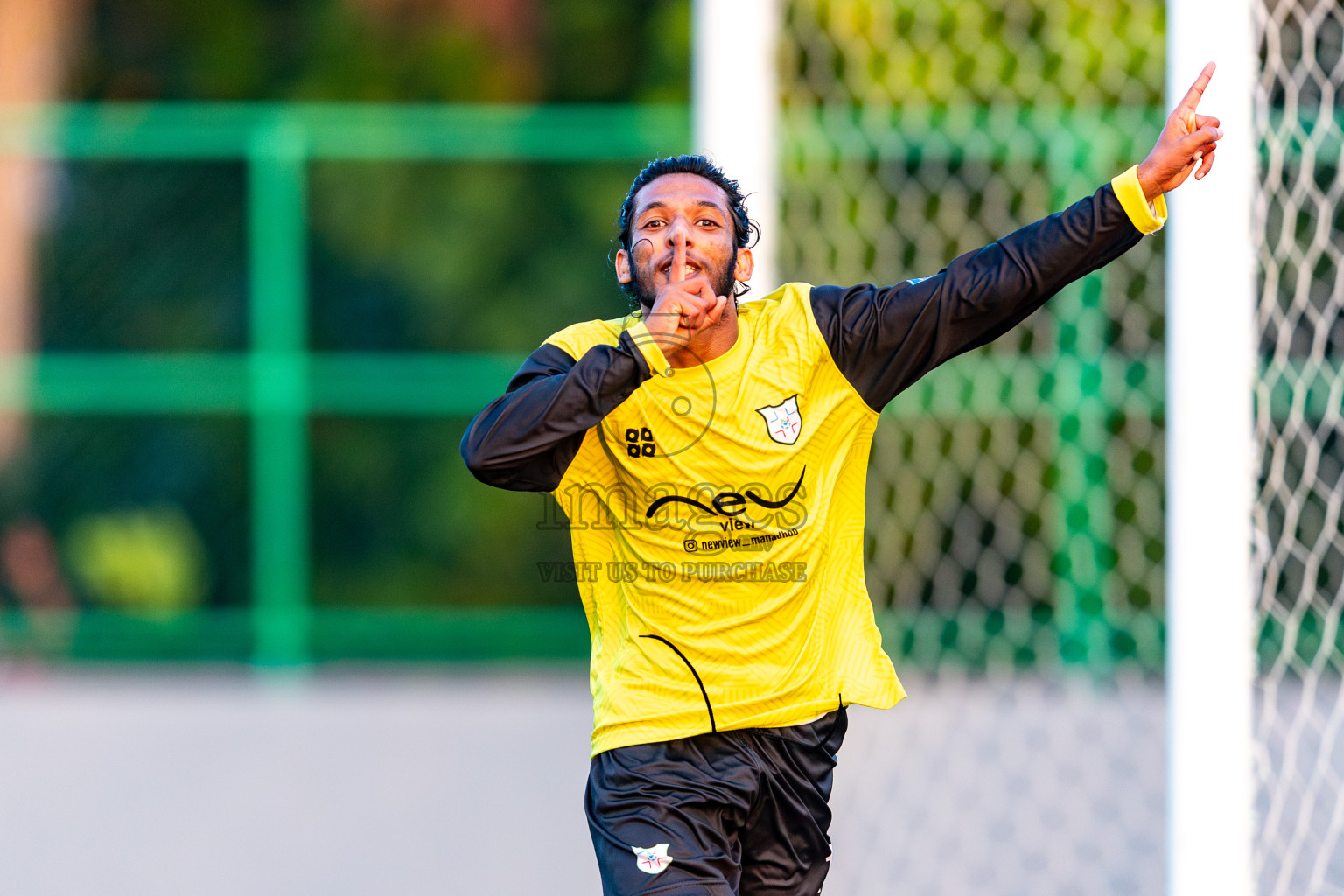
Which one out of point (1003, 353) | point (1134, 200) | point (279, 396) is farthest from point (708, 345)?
point (279, 396)

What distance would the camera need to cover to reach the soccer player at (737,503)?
243cm

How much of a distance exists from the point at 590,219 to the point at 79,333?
2767mm

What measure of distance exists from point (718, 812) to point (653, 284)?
90 cm

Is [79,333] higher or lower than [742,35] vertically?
lower

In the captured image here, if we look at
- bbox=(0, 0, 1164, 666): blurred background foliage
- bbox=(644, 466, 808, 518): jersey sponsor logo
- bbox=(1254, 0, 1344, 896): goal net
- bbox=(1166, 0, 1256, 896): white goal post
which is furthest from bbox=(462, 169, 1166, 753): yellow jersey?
bbox=(0, 0, 1164, 666): blurred background foliage

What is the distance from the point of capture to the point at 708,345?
255cm

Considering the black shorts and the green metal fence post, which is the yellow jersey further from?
the green metal fence post

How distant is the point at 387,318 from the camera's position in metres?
7.70

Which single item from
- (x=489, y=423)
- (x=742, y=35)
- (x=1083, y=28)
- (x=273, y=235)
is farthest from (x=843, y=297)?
(x=273, y=235)

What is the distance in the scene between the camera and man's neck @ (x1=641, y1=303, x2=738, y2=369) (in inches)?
99.9

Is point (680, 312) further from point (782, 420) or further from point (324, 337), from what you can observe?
point (324, 337)

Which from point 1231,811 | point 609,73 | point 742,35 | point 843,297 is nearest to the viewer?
point 843,297

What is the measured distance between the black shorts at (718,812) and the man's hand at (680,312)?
0.70m

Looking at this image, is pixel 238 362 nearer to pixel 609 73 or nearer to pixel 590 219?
pixel 590 219
